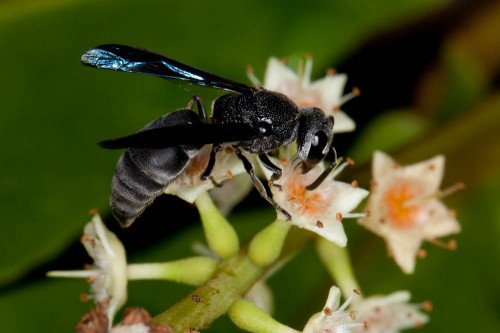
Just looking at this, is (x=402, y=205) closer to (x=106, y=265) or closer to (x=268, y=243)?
(x=268, y=243)

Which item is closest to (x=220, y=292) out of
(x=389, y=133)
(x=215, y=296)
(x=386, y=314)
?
(x=215, y=296)

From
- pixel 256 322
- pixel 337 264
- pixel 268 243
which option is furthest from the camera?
pixel 337 264

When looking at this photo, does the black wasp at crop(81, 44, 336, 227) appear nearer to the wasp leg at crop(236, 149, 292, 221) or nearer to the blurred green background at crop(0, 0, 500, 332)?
the wasp leg at crop(236, 149, 292, 221)

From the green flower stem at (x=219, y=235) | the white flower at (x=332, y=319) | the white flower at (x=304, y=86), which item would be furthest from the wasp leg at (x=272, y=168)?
the white flower at (x=304, y=86)

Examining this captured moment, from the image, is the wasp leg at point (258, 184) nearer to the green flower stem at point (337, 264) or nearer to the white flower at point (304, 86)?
the green flower stem at point (337, 264)

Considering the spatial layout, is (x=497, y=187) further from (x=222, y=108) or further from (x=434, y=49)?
(x=222, y=108)

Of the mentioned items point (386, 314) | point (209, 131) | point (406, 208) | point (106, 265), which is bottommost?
point (386, 314)

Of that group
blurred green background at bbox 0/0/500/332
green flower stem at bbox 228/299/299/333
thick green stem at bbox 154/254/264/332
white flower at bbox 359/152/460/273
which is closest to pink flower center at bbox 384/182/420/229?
white flower at bbox 359/152/460/273
